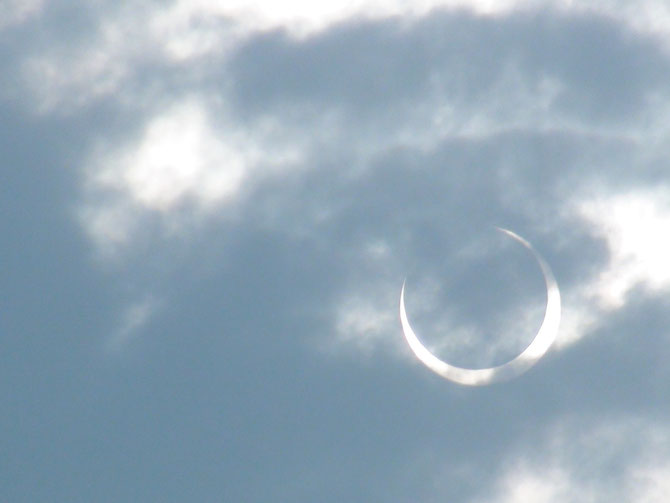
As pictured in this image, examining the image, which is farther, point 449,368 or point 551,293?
point 449,368
